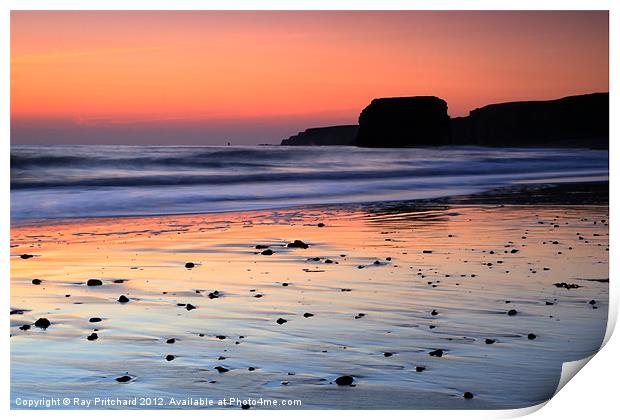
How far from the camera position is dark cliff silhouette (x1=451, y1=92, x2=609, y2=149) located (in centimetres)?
865

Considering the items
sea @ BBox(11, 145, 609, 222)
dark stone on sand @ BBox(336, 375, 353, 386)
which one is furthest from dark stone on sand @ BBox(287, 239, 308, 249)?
dark stone on sand @ BBox(336, 375, 353, 386)

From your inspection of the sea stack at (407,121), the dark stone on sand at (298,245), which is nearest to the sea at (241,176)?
the sea stack at (407,121)

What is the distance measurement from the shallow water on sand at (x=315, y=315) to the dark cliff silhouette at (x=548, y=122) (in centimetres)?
147

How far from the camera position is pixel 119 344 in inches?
174

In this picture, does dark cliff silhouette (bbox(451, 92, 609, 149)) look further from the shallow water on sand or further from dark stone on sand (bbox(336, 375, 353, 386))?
dark stone on sand (bbox(336, 375, 353, 386))

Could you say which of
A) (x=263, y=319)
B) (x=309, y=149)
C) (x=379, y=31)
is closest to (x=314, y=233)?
(x=379, y=31)

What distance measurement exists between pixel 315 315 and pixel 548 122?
14291 mm

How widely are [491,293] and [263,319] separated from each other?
147cm

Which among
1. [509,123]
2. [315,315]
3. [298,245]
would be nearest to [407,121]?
[509,123]

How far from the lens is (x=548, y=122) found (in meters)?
18.1

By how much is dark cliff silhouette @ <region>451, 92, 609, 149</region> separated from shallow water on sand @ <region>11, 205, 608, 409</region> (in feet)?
4.82

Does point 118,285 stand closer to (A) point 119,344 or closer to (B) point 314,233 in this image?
(A) point 119,344
